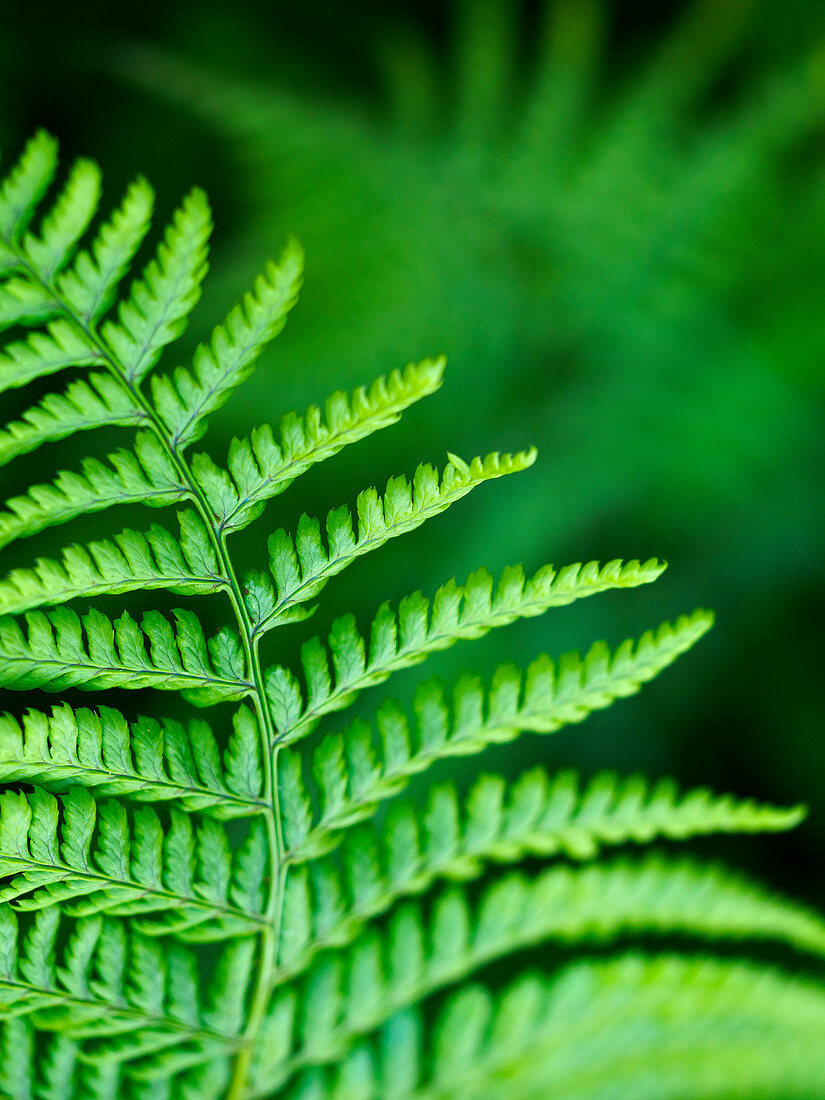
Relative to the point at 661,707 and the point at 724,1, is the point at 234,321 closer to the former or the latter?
the point at 661,707

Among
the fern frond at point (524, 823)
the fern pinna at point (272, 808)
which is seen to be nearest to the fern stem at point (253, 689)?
the fern pinna at point (272, 808)

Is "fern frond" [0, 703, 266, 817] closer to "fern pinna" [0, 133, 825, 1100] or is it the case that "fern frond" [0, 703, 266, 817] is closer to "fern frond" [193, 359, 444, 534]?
"fern pinna" [0, 133, 825, 1100]

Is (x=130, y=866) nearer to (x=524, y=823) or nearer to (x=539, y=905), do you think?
(x=524, y=823)

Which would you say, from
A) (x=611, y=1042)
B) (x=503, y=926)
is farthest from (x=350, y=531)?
(x=611, y=1042)

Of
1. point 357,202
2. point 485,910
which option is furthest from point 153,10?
point 485,910

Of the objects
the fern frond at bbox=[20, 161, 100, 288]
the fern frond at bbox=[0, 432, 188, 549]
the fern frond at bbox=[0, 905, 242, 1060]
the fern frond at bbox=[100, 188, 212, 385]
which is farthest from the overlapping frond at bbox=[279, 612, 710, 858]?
the fern frond at bbox=[20, 161, 100, 288]

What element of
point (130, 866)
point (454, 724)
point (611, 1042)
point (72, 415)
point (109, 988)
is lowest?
point (611, 1042)
